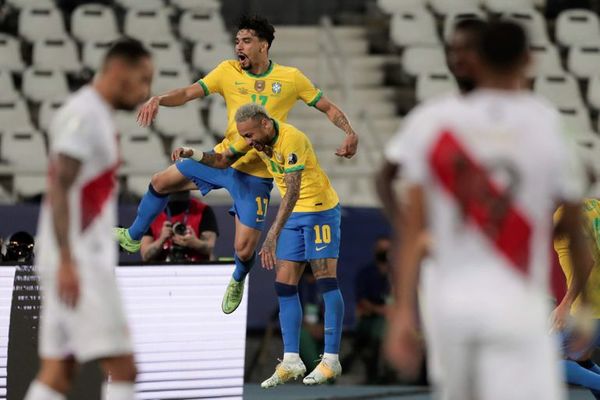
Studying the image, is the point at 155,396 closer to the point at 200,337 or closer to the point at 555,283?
the point at 200,337

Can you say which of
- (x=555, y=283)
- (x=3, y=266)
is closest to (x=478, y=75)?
(x=3, y=266)

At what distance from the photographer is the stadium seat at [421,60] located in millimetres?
16719

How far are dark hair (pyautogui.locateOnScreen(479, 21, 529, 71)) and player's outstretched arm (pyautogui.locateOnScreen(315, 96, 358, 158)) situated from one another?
4.97 meters

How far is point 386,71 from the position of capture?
1762 cm

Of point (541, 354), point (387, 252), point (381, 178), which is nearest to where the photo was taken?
point (541, 354)

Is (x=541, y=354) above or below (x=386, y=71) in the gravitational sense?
below

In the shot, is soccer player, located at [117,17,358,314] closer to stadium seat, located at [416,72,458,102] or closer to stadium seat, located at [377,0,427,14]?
stadium seat, located at [416,72,458,102]

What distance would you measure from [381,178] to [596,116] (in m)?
12.6

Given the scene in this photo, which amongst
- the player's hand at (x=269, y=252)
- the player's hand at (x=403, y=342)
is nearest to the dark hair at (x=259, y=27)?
the player's hand at (x=269, y=252)

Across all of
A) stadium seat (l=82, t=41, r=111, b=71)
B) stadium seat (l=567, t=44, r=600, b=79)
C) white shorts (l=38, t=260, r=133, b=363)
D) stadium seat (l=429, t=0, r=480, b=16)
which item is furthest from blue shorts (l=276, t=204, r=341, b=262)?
stadium seat (l=429, t=0, r=480, b=16)

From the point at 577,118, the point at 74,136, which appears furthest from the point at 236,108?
the point at 577,118

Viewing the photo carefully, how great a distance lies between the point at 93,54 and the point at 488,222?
12.1 meters

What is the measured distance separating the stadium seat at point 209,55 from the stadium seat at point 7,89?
2135 mm

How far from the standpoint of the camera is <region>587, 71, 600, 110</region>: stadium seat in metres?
16.8
